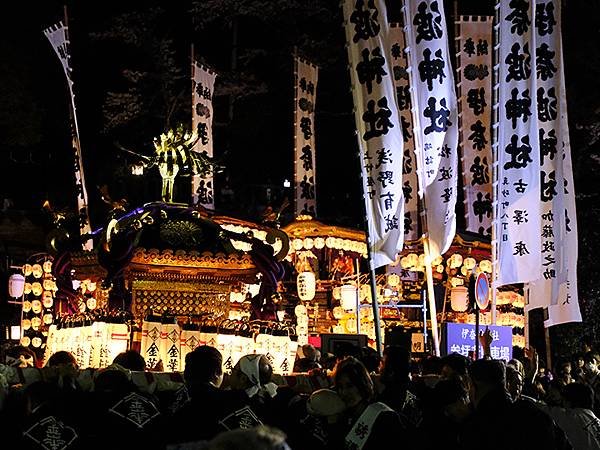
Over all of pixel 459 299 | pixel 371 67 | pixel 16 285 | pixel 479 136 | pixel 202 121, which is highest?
pixel 202 121

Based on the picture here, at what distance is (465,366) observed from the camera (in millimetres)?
6910

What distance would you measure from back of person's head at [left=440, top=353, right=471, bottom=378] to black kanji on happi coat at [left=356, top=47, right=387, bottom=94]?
282 inches

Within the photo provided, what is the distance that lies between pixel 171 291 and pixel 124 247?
1.62 meters

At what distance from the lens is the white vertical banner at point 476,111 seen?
1939 centimetres

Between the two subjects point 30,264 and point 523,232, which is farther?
point 30,264

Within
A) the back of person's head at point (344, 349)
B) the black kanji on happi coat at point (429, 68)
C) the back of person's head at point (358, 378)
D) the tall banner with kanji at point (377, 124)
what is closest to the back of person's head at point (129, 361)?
the back of person's head at point (344, 349)

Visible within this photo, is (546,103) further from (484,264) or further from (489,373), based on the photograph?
(489,373)

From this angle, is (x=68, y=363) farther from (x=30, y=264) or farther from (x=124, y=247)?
(x=30, y=264)

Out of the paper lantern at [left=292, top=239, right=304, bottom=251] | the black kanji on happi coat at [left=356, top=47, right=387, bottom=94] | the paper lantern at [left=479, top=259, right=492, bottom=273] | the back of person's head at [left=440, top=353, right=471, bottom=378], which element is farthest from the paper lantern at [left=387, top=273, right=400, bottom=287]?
the back of person's head at [left=440, top=353, right=471, bottom=378]

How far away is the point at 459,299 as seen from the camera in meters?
22.1

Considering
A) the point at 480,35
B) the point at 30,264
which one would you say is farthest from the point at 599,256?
the point at 30,264

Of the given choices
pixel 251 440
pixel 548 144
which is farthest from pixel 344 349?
pixel 251 440

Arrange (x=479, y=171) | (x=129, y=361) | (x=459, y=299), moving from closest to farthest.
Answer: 1. (x=129, y=361)
2. (x=479, y=171)
3. (x=459, y=299)

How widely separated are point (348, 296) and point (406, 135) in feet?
14.4
